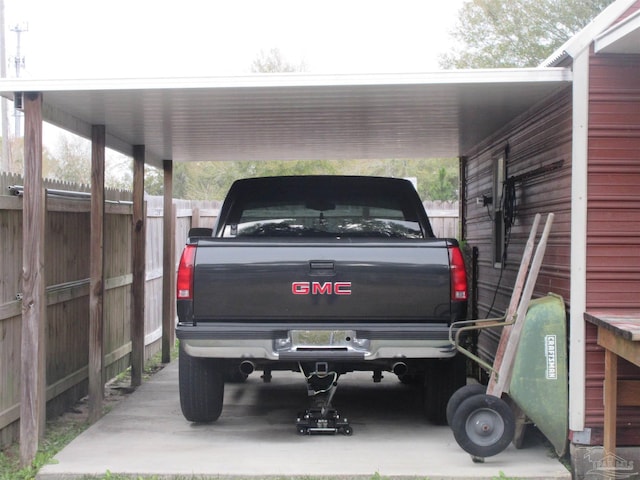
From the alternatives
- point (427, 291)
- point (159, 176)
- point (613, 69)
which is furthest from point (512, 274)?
point (159, 176)

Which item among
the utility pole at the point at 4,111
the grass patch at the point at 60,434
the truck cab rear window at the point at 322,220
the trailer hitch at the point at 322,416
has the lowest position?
the grass patch at the point at 60,434

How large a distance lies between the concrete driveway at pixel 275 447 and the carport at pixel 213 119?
0.51m

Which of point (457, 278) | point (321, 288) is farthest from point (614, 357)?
point (321, 288)

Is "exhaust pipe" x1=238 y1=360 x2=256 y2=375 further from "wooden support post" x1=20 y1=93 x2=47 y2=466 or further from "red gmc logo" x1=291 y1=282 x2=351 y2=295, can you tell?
"wooden support post" x1=20 y1=93 x2=47 y2=466

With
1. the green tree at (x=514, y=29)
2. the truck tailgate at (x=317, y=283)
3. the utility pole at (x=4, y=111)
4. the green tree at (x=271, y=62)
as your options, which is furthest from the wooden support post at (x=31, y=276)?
the green tree at (x=514, y=29)

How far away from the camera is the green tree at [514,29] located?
32531 mm

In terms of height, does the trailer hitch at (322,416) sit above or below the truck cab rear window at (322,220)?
below

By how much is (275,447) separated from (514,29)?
30302mm

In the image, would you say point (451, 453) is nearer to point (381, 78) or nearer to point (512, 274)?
point (512, 274)

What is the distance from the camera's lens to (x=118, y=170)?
3884 centimetres

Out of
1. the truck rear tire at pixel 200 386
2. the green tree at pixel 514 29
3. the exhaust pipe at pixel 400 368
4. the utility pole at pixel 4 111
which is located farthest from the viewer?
the green tree at pixel 514 29

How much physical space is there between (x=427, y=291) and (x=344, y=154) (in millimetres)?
4977

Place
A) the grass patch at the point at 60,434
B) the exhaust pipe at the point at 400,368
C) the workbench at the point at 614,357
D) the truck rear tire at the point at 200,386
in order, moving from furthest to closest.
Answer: the truck rear tire at the point at 200,386
the exhaust pipe at the point at 400,368
the grass patch at the point at 60,434
the workbench at the point at 614,357

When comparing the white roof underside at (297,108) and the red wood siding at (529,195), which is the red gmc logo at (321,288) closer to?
the white roof underside at (297,108)
